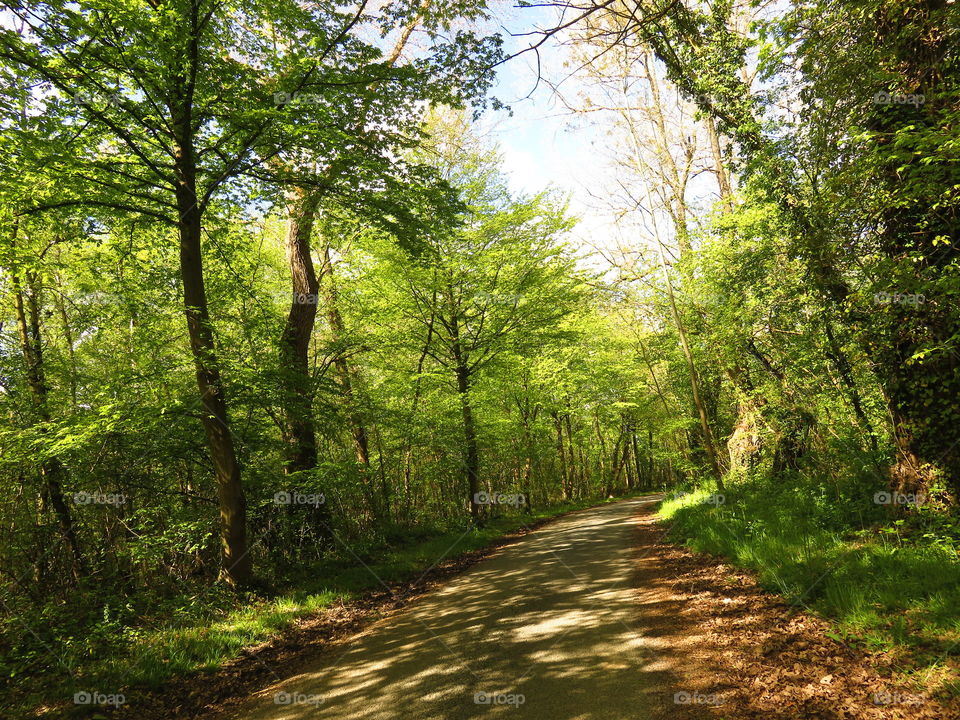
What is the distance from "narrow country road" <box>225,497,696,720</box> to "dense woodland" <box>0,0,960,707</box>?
168 cm

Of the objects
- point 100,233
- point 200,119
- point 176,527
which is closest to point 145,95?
point 200,119

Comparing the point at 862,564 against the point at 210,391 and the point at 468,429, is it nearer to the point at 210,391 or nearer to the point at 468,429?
the point at 210,391

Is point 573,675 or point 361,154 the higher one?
point 361,154

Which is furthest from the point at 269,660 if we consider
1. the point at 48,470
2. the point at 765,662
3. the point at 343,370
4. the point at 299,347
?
the point at 343,370

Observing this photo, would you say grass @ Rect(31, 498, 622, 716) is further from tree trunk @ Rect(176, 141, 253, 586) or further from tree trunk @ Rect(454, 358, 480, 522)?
tree trunk @ Rect(454, 358, 480, 522)

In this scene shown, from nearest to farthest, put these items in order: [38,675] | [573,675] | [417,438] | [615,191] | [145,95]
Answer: [573,675], [38,675], [145,95], [417,438], [615,191]

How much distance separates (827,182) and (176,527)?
32.9 feet

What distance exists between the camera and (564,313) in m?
14.2

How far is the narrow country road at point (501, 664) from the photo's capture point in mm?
3746

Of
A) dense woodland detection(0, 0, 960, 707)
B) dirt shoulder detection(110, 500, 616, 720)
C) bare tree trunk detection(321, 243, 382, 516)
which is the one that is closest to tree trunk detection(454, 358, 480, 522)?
dense woodland detection(0, 0, 960, 707)

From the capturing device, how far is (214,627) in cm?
594

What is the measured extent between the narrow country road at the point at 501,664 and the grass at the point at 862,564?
1684 mm

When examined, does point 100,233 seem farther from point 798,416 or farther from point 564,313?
point 798,416

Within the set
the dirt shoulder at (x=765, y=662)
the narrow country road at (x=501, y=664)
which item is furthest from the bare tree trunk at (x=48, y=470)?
the dirt shoulder at (x=765, y=662)
